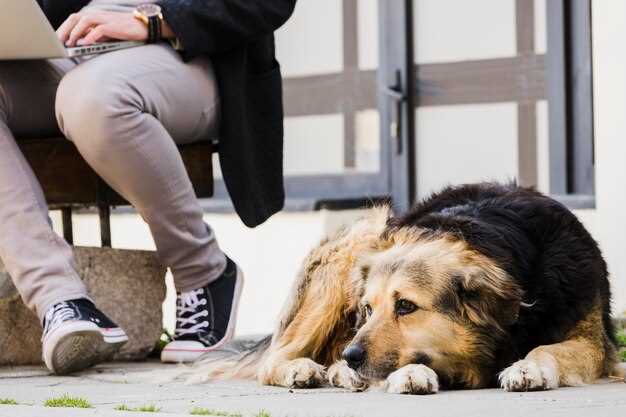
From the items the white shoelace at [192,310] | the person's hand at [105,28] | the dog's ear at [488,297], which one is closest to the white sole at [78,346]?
the white shoelace at [192,310]

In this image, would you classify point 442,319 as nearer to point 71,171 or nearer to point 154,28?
point 154,28

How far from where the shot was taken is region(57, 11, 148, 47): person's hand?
14.2 ft

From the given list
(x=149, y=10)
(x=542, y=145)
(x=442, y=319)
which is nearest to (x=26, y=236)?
(x=149, y=10)

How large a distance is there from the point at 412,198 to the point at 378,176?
0.27 meters

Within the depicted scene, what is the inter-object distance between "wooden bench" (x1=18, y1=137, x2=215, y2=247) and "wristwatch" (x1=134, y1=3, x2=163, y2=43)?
48 cm

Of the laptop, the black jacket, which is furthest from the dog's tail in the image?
the laptop

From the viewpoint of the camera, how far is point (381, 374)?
3.49 metres

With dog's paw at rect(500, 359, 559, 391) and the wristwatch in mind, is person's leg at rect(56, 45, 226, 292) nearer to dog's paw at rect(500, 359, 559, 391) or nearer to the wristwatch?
the wristwatch

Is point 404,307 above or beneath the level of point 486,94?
beneath

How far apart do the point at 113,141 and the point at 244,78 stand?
2.07 ft

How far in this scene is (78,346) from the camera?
13.2ft

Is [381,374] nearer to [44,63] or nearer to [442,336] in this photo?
[442,336]

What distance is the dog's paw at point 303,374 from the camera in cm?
377

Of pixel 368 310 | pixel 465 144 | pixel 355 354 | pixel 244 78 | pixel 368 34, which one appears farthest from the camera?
pixel 368 34
